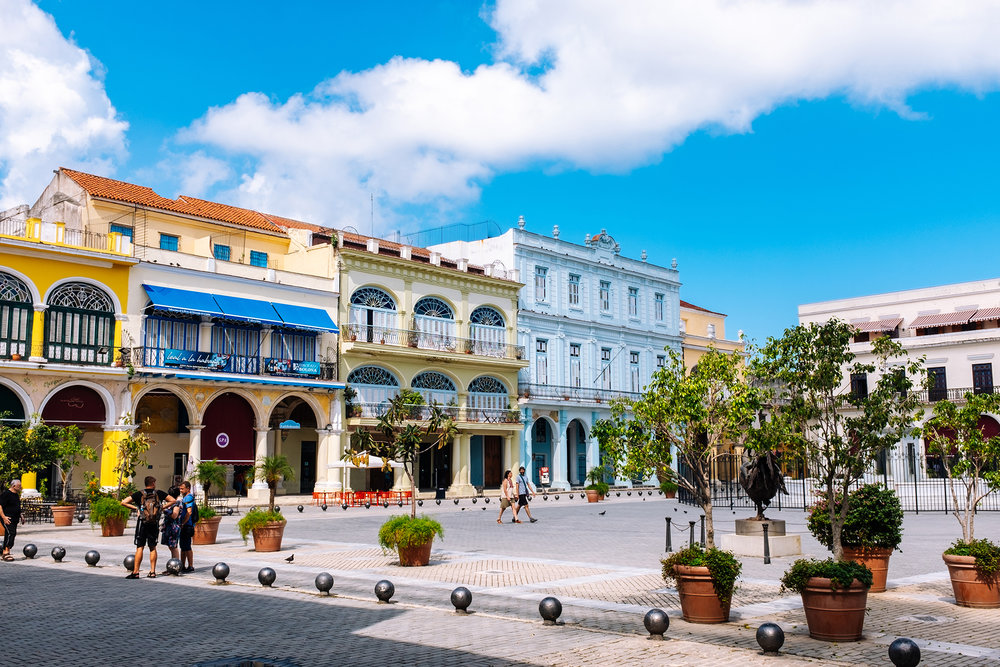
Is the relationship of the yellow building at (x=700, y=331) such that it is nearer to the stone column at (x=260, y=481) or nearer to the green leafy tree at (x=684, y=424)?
the stone column at (x=260, y=481)

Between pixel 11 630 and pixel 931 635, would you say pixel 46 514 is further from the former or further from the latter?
pixel 931 635

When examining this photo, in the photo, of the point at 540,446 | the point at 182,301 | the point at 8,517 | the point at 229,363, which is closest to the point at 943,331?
the point at 540,446

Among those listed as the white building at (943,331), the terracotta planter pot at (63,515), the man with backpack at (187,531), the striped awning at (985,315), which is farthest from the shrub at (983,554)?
the striped awning at (985,315)

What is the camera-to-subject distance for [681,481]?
12.4 metres

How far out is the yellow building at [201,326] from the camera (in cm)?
3281

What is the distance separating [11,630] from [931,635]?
373 inches

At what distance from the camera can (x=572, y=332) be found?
5025 cm

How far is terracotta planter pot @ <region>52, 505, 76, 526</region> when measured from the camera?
24297mm

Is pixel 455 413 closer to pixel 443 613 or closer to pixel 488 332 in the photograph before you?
pixel 488 332

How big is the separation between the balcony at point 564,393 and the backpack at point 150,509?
1314 inches

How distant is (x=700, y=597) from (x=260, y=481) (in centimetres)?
2923

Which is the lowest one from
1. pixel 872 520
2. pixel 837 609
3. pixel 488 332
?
pixel 837 609

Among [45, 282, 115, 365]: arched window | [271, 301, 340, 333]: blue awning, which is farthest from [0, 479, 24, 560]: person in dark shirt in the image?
A: [271, 301, 340, 333]: blue awning

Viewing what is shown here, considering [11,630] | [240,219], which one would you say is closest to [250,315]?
[240,219]
